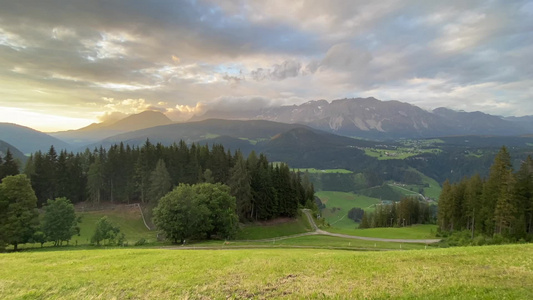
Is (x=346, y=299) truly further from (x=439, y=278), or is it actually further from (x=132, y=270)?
(x=132, y=270)

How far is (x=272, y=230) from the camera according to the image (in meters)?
76.3

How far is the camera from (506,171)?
2304 inches

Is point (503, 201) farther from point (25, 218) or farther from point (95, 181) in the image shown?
point (95, 181)

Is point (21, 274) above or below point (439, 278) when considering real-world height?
below

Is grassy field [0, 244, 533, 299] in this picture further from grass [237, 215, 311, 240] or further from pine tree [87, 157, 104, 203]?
pine tree [87, 157, 104, 203]

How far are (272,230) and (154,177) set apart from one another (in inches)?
1400

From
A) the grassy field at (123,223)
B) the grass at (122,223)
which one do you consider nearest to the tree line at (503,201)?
the grass at (122,223)

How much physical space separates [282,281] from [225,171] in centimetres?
7239

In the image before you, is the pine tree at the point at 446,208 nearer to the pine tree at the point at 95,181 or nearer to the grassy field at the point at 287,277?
the grassy field at the point at 287,277

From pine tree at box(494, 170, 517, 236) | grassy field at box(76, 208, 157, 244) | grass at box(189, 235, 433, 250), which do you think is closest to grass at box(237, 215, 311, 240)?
grass at box(189, 235, 433, 250)

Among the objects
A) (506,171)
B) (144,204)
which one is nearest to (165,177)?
(144,204)

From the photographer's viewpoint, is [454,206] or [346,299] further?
[454,206]

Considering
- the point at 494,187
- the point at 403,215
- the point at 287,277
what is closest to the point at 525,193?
the point at 494,187

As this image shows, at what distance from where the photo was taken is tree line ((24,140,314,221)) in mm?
77562
